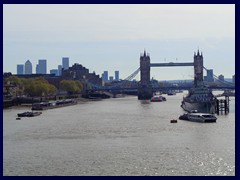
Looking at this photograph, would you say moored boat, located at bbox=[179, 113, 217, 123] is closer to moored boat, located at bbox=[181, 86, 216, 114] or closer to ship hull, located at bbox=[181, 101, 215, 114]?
moored boat, located at bbox=[181, 86, 216, 114]

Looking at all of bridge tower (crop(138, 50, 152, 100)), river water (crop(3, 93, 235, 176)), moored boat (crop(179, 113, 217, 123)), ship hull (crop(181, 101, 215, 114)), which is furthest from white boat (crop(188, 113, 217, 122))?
bridge tower (crop(138, 50, 152, 100))

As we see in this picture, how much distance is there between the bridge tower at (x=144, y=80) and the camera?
97562 mm

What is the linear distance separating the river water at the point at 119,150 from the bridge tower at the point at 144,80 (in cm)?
6583

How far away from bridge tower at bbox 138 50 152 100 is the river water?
65.8 m

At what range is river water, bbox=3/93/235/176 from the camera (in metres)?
16.6

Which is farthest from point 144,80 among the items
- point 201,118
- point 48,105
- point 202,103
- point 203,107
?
point 201,118

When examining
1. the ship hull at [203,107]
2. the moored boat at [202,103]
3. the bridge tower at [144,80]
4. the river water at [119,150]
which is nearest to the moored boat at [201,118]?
the river water at [119,150]

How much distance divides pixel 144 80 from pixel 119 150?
86423 millimetres

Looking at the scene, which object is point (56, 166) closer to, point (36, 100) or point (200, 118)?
point (200, 118)

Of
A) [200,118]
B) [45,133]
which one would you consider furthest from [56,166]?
[200,118]

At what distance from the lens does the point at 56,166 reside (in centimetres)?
1722

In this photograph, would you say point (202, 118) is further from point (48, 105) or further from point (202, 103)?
point (48, 105)

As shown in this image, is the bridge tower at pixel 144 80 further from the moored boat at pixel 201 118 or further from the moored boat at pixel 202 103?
the moored boat at pixel 201 118
